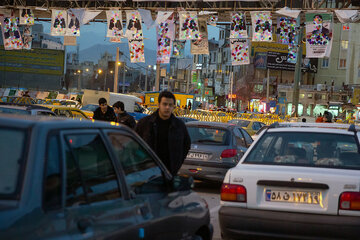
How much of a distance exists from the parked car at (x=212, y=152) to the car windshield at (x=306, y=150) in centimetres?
498

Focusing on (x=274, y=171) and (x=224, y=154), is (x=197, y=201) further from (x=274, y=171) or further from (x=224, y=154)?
(x=224, y=154)

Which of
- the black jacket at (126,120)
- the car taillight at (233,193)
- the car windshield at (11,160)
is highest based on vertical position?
the car windshield at (11,160)

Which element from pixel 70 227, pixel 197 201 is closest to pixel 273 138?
pixel 197 201

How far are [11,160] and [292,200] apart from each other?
3780mm

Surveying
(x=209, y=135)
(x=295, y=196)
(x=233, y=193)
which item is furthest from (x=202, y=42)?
(x=295, y=196)

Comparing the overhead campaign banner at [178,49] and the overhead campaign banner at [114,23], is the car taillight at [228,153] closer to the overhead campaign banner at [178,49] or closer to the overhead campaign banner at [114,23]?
the overhead campaign banner at [114,23]

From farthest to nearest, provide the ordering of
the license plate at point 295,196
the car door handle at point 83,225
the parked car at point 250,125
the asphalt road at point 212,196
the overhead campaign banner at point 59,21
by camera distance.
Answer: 1. the parked car at point 250,125
2. the overhead campaign banner at point 59,21
3. the asphalt road at point 212,196
4. the license plate at point 295,196
5. the car door handle at point 83,225

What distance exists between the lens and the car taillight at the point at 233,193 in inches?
254

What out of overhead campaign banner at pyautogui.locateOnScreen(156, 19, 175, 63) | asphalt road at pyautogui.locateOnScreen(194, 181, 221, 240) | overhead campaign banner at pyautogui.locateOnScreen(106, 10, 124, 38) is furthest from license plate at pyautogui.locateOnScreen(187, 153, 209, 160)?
overhead campaign banner at pyautogui.locateOnScreen(106, 10, 124, 38)

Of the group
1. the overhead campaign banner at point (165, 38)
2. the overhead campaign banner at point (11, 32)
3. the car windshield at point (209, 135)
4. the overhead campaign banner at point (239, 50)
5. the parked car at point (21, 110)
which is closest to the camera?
the parked car at point (21, 110)

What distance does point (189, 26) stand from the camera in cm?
2270

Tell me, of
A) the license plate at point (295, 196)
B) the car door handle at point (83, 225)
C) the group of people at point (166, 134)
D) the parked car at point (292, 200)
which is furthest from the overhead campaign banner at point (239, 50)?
the car door handle at point (83, 225)

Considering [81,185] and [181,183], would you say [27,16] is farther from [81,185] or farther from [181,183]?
[81,185]

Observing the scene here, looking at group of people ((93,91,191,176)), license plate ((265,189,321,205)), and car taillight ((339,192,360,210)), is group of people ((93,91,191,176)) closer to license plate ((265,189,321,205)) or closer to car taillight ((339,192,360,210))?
license plate ((265,189,321,205))
